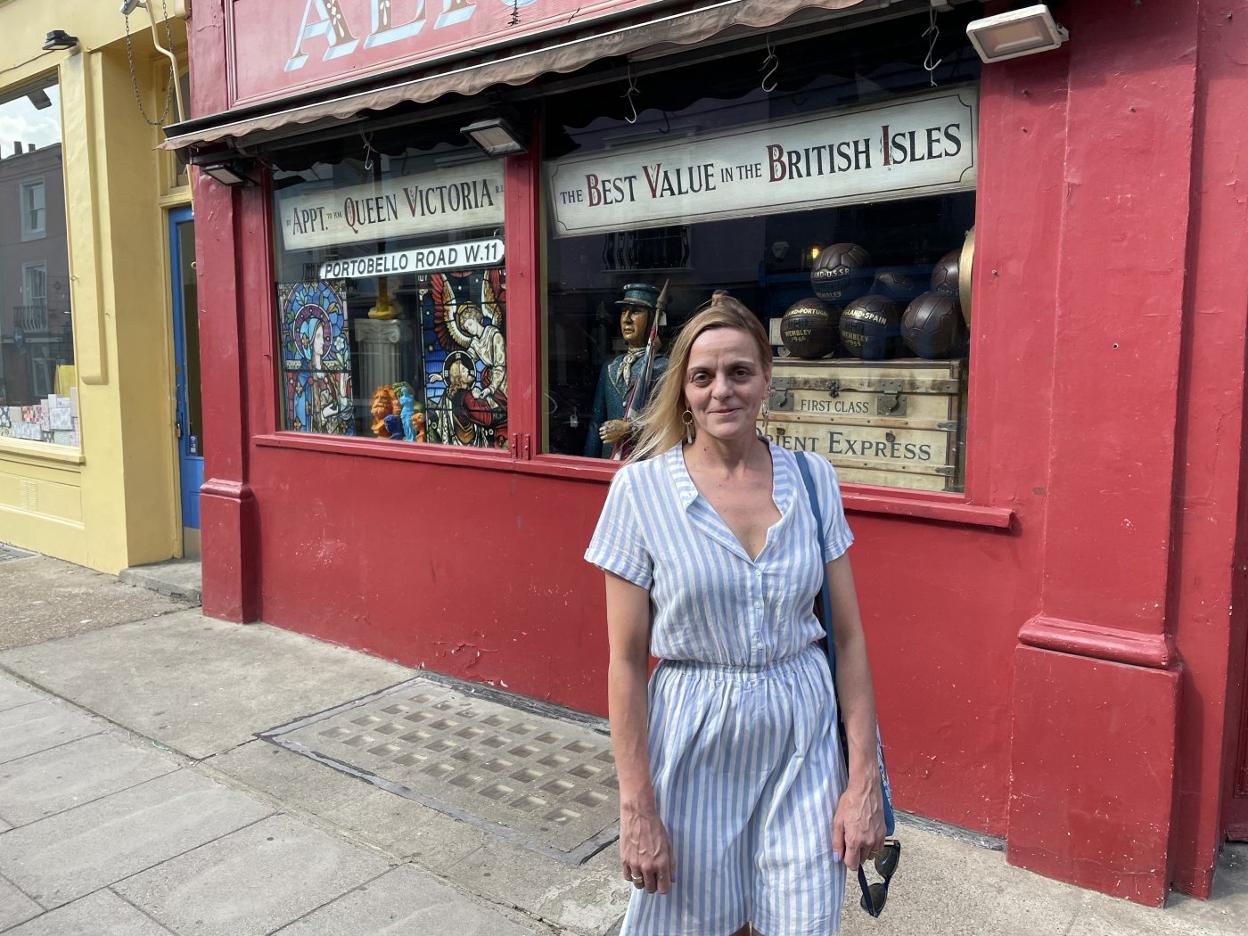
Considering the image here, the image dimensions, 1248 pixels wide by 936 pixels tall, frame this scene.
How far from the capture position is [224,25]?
6.09 meters

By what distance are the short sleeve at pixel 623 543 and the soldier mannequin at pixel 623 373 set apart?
8.26 feet

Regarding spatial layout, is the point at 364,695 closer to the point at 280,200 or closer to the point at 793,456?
the point at 280,200

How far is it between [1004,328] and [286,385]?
4.56 metres

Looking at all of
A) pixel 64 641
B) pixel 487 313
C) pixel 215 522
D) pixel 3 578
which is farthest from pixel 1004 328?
pixel 3 578

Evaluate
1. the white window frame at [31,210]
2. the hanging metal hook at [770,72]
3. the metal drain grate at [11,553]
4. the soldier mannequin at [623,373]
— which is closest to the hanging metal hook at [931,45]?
the hanging metal hook at [770,72]

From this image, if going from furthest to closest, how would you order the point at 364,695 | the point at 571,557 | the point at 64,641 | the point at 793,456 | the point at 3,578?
1. the point at 3,578
2. the point at 64,641
3. the point at 364,695
4. the point at 571,557
5. the point at 793,456

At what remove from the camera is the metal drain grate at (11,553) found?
8406 millimetres

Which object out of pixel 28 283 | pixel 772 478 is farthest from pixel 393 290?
pixel 28 283

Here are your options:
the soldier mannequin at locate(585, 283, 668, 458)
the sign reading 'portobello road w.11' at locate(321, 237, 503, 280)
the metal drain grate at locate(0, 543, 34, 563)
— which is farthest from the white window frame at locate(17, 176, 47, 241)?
the soldier mannequin at locate(585, 283, 668, 458)

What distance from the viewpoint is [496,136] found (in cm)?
465

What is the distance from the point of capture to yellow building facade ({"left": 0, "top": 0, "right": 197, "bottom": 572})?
7336 millimetres

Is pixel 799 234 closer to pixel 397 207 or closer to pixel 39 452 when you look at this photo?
pixel 397 207

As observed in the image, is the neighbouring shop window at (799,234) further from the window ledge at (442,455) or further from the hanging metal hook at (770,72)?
the window ledge at (442,455)

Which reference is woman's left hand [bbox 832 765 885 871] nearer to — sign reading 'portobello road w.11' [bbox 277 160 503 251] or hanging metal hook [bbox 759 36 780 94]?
hanging metal hook [bbox 759 36 780 94]
